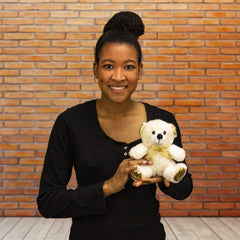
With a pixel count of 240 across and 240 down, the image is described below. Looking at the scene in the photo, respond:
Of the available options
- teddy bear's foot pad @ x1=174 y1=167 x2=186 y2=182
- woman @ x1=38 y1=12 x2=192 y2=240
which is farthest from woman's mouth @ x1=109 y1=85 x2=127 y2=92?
teddy bear's foot pad @ x1=174 y1=167 x2=186 y2=182

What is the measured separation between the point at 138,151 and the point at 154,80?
2.65 m

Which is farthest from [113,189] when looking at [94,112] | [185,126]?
[185,126]

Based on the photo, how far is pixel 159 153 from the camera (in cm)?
115

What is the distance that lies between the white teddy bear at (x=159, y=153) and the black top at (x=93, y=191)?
0.32 feet

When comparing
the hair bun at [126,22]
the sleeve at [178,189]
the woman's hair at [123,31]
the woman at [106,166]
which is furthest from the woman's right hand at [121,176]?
the hair bun at [126,22]

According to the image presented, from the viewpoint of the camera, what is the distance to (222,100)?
3.67m

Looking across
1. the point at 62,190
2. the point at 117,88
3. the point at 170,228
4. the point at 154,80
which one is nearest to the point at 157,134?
the point at 117,88

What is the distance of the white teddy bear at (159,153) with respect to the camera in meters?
1.07

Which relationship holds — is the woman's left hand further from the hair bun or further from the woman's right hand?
the hair bun

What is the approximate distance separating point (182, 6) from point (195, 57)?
0.57 m

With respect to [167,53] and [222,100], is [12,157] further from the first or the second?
[222,100]

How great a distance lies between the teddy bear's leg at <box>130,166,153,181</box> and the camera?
1049mm

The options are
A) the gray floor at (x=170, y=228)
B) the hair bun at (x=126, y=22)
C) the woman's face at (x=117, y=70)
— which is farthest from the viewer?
the gray floor at (x=170, y=228)

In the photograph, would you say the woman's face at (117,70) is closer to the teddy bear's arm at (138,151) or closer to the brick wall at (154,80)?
the teddy bear's arm at (138,151)
